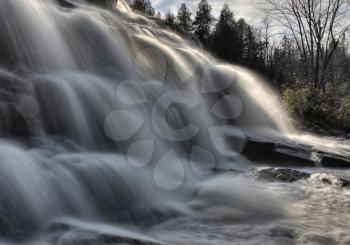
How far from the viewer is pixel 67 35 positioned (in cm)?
1066

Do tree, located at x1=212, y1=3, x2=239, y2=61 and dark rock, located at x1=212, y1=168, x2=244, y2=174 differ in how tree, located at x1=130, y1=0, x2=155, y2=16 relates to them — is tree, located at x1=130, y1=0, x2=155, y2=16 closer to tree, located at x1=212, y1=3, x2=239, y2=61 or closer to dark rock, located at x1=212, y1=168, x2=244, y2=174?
tree, located at x1=212, y1=3, x2=239, y2=61

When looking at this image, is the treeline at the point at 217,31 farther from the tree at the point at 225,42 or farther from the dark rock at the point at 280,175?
the dark rock at the point at 280,175

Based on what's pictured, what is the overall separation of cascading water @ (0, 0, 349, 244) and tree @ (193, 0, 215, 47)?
86.3ft

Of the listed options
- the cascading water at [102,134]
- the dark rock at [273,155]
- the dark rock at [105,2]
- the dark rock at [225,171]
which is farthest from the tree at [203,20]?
the dark rock at [225,171]

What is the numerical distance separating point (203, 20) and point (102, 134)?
35154 millimetres

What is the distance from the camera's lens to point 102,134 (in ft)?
26.1

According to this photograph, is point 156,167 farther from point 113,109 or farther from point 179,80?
point 179,80

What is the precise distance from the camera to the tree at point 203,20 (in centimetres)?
4034

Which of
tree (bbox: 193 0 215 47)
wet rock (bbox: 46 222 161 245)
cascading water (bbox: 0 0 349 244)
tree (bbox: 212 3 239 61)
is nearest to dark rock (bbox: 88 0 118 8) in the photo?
cascading water (bbox: 0 0 349 244)

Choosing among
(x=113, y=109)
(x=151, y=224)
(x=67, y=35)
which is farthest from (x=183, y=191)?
(x=67, y=35)

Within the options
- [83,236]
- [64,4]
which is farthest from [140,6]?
[83,236]

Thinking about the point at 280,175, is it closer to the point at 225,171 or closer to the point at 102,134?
the point at 225,171

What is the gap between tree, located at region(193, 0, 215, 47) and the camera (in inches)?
1588

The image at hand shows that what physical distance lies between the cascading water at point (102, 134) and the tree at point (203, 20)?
2630 centimetres
